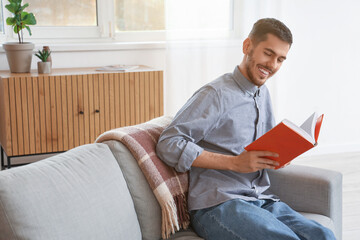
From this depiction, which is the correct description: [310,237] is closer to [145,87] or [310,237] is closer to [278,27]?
[278,27]

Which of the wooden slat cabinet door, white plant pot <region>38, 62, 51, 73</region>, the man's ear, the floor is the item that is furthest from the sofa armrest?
white plant pot <region>38, 62, 51, 73</region>

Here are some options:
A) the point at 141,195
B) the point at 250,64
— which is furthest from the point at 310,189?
the point at 141,195

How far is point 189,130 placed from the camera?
185 centimetres

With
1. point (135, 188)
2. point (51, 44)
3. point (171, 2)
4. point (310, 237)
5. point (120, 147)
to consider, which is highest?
point (171, 2)

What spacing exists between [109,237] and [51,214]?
0.22m

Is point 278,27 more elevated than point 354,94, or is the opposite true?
point 278,27

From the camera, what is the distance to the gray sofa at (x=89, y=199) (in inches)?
54.6

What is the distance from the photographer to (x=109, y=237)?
5.10ft

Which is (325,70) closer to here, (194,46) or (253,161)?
(194,46)

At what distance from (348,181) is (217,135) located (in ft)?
6.77

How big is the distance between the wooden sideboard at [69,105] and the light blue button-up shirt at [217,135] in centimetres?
129

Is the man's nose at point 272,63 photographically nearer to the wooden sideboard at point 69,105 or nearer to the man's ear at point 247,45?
the man's ear at point 247,45

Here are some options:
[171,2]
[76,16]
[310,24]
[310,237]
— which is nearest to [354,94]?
[310,24]

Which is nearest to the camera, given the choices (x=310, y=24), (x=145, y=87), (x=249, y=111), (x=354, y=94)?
(x=249, y=111)
